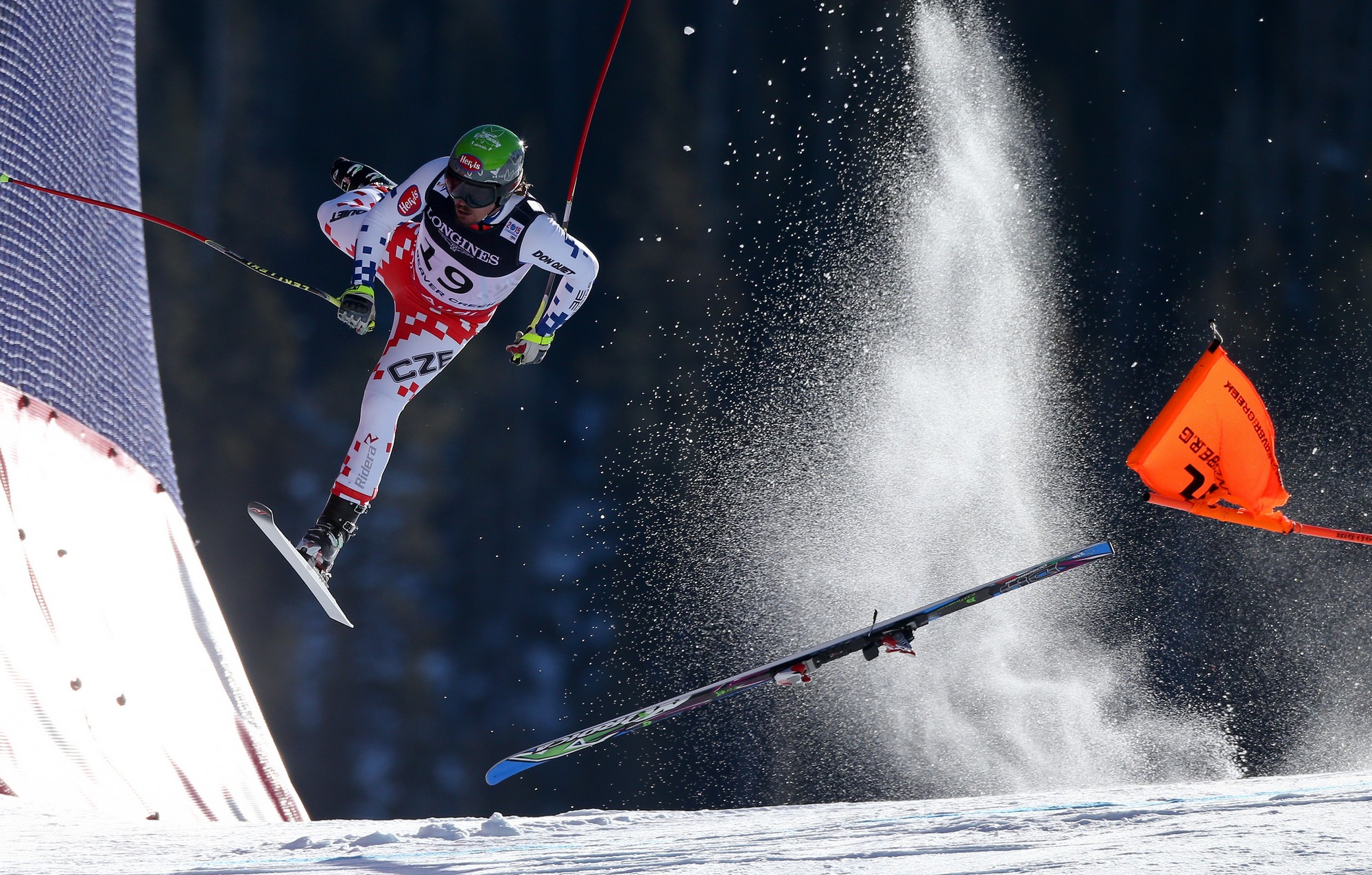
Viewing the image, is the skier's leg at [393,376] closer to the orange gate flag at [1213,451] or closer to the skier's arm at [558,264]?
the skier's arm at [558,264]

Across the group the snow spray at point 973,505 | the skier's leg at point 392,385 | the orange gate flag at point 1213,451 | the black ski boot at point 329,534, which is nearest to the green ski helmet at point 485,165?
the skier's leg at point 392,385

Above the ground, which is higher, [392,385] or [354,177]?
[354,177]

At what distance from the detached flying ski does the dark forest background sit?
365 centimetres

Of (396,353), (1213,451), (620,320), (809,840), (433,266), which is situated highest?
(620,320)

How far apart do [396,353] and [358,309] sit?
0.43 meters

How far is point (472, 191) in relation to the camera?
3908 mm

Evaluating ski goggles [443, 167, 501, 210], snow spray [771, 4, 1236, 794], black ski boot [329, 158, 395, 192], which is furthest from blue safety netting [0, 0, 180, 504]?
snow spray [771, 4, 1236, 794]

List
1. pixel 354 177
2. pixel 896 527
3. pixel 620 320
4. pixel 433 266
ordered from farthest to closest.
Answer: pixel 620 320
pixel 896 527
pixel 354 177
pixel 433 266

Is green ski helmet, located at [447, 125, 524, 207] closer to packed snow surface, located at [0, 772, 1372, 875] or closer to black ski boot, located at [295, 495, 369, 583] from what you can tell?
black ski boot, located at [295, 495, 369, 583]

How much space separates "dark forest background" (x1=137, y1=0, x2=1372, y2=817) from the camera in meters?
7.97

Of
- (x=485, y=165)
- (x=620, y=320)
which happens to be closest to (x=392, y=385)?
(x=485, y=165)

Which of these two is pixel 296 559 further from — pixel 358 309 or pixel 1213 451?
pixel 1213 451

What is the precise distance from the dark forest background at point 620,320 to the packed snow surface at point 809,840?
4.38 meters

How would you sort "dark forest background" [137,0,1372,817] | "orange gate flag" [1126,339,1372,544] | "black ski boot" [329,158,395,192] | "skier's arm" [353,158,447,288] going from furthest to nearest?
"dark forest background" [137,0,1372,817]
"black ski boot" [329,158,395,192]
"orange gate flag" [1126,339,1372,544]
"skier's arm" [353,158,447,288]
